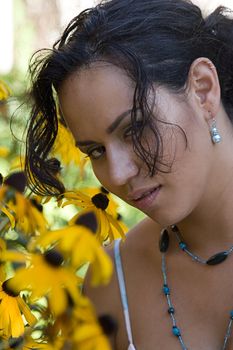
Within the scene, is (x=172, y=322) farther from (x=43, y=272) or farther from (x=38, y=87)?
(x=43, y=272)

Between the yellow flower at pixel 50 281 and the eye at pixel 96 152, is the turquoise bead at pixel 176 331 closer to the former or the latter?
the eye at pixel 96 152

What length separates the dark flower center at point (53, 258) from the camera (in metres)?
0.79

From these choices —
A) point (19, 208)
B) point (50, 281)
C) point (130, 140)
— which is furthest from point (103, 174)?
point (50, 281)

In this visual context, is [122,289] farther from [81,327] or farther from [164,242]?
[81,327]

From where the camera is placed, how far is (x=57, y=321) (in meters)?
0.71

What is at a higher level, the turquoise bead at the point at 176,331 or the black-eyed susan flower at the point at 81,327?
the black-eyed susan flower at the point at 81,327

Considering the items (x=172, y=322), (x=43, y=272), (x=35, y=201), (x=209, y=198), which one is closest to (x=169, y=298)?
(x=172, y=322)

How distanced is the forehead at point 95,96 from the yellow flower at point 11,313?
0.39 m

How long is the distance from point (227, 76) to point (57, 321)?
1062 millimetres

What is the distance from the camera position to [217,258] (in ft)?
5.66

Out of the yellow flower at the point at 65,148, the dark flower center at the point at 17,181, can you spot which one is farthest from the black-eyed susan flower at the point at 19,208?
the yellow flower at the point at 65,148

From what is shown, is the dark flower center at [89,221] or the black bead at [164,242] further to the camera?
the black bead at [164,242]

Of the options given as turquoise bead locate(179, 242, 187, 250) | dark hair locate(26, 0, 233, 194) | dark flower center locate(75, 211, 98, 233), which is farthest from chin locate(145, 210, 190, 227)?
dark flower center locate(75, 211, 98, 233)

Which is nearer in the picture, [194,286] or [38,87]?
[38,87]
